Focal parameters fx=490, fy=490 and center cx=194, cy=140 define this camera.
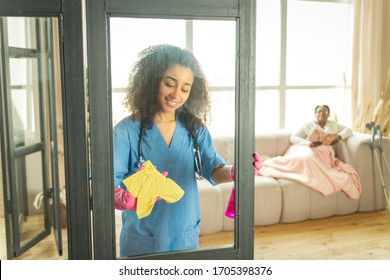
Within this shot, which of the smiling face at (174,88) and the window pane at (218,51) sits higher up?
the window pane at (218,51)

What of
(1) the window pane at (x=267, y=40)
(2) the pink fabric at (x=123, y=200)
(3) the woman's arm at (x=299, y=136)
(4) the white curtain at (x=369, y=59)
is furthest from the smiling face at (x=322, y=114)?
(2) the pink fabric at (x=123, y=200)

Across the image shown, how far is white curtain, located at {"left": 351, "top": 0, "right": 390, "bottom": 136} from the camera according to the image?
14.7 feet

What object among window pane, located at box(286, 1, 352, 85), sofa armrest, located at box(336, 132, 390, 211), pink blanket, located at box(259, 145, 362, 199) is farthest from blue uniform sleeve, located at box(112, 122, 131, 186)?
window pane, located at box(286, 1, 352, 85)

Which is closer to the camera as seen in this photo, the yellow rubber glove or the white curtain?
the yellow rubber glove

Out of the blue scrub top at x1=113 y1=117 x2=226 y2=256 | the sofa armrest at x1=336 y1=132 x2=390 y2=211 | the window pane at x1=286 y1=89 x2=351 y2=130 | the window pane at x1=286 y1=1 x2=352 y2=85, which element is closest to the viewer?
the blue scrub top at x1=113 y1=117 x2=226 y2=256

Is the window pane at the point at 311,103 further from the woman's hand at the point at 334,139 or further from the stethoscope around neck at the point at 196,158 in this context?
the stethoscope around neck at the point at 196,158

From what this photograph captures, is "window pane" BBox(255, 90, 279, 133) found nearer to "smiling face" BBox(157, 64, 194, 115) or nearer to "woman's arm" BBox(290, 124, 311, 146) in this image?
"woman's arm" BBox(290, 124, 311, 146)

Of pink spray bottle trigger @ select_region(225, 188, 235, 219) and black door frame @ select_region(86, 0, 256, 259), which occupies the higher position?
black door frame @ select_region(86, 0, 256, 259)

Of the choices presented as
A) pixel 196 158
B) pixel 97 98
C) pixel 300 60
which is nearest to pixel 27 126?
pixel 97 98

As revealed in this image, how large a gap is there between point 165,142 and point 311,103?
3.45m

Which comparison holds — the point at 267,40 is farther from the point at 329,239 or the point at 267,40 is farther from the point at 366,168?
the point at 329,239

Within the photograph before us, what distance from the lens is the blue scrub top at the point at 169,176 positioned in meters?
1.54

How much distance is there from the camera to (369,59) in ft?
14.9

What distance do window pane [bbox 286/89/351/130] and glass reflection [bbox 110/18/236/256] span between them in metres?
3.20
